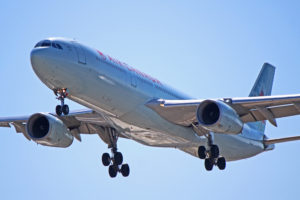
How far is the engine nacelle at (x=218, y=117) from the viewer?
34781mm

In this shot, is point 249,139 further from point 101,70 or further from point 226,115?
point 101,70

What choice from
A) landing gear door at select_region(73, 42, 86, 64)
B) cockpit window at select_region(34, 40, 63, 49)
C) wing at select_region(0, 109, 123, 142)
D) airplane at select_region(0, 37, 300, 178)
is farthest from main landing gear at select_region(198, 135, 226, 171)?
cockpit window at select_region(34, 40, 63, 49)

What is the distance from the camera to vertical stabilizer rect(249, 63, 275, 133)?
47000 millimetres

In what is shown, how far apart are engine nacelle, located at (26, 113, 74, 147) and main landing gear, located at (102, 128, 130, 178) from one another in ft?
8.04

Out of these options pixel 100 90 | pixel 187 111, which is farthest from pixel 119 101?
pixel 187 111

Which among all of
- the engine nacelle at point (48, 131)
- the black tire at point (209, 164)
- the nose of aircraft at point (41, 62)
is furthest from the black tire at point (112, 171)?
the nose of aircraft at point (41, 62)

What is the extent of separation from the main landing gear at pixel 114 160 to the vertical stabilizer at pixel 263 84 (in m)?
9.95

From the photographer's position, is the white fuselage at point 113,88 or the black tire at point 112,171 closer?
the white fuselage at point 113,88

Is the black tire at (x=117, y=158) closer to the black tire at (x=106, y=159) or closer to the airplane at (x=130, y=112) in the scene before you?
the airplane at (x=130, y=112)

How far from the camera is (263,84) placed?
49.1 metres

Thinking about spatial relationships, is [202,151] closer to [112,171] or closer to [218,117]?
[218,117]

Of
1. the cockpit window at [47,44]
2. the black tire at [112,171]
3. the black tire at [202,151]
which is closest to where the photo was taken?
the cockpit window at [47,44]

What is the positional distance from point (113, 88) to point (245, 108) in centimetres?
750

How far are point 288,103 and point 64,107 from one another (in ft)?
38.0
